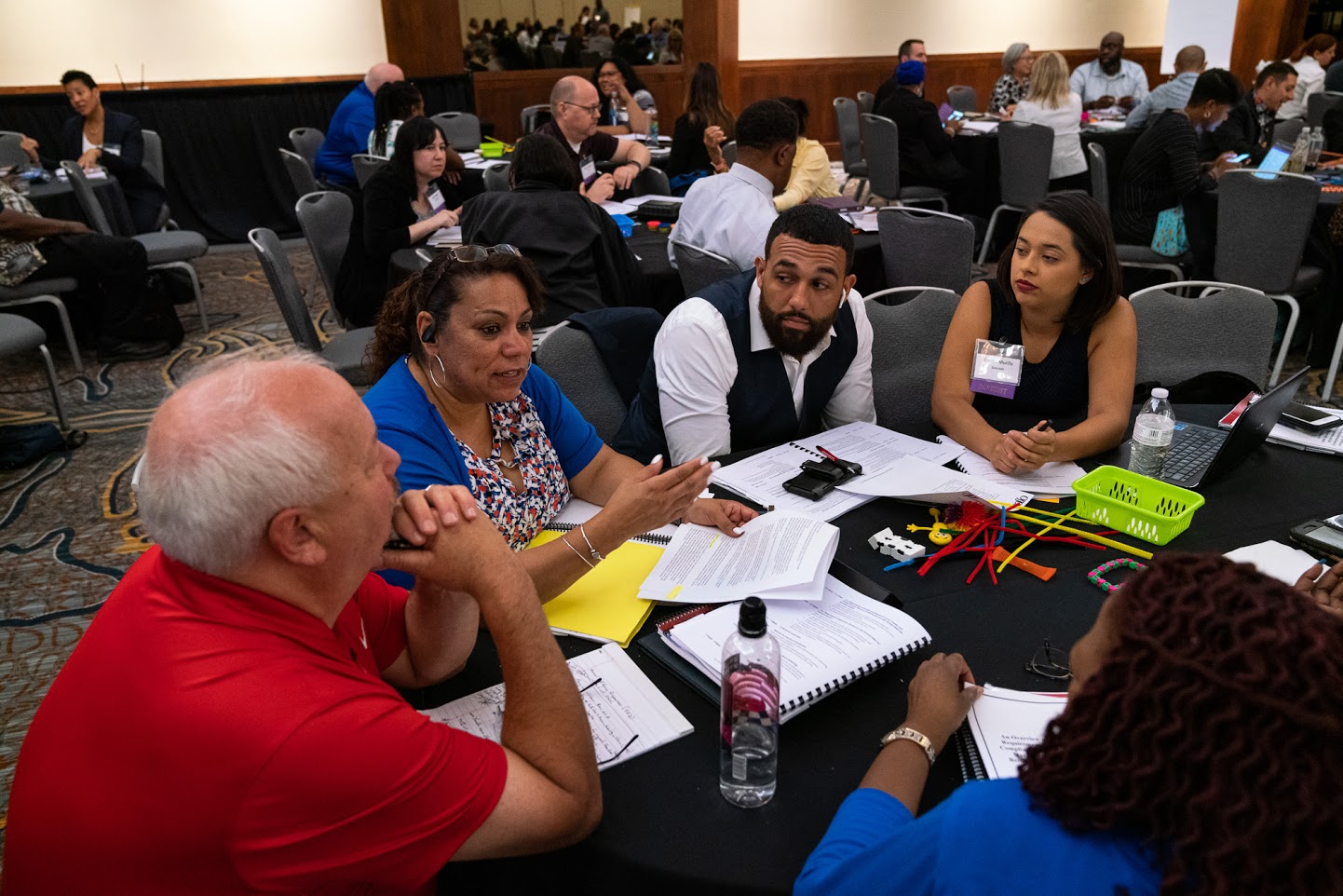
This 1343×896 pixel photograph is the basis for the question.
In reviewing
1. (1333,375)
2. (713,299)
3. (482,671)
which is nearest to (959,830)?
(482,671)

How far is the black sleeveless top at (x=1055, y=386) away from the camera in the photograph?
96.3 inches

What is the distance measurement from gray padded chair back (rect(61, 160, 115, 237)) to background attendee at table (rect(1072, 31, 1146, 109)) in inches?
358

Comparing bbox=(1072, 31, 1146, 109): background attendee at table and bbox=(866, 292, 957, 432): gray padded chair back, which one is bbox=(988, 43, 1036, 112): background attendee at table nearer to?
bbox=(1072, 31, 1146, 109): background attendee at table

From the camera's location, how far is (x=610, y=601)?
5.22 feet

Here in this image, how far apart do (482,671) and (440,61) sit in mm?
8940

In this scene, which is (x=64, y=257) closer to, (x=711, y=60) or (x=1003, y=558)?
(x=1003, y=558)

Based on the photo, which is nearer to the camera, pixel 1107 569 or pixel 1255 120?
pixel 1107 569

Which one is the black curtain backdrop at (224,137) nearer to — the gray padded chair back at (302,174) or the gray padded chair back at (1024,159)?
the gray padded chair back at (302,174)

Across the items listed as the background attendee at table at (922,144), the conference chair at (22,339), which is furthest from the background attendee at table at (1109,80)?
the conference chair at (22,339)

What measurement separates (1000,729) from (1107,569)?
20.7 inches

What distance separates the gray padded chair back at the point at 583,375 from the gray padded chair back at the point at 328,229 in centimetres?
226

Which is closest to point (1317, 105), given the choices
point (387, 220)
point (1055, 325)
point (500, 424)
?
point (1055, 325)

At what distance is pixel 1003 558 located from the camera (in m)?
1.67

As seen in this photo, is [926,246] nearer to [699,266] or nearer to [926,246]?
[926,246]
